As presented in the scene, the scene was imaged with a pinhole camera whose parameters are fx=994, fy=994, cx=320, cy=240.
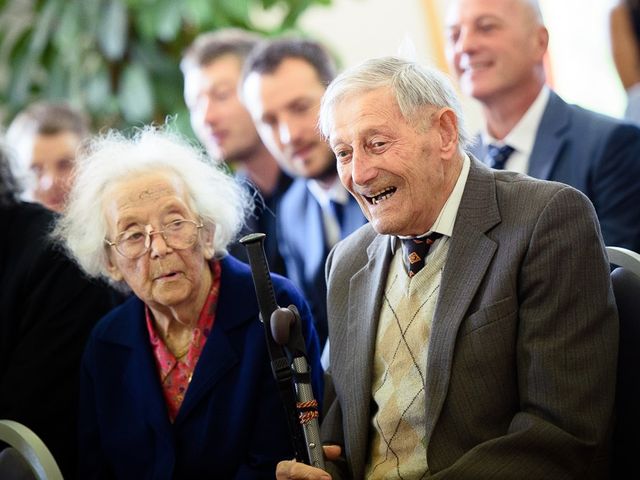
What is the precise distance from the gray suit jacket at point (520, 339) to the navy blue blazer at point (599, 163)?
0.73 m

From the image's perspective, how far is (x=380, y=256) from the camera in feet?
7.39

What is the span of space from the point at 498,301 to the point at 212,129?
2153mm

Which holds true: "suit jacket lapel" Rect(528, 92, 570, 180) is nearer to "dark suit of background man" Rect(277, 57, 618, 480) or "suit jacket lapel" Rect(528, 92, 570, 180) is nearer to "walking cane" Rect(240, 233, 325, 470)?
"dark suit of background man" Rect(277, 57, 618, 480)

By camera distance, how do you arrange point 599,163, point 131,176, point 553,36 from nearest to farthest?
1. point 131,176
2. point 599,163
3. point 553,36

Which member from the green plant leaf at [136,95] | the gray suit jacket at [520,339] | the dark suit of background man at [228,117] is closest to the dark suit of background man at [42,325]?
the dark suit of background man at [228,117]

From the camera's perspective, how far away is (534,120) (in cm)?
301

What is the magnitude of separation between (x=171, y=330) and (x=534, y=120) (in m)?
1.26

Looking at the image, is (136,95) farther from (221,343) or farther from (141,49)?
(221,343)

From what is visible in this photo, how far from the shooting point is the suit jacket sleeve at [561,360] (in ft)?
6.07

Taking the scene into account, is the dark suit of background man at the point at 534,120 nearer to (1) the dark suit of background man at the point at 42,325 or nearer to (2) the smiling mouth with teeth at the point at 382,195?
(2) the smiling mouth with teeth at the point at 382,195

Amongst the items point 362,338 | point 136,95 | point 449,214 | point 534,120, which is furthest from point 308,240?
point 136,95

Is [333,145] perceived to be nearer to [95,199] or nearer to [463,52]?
[95,199]

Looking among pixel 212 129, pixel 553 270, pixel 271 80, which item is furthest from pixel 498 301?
pixel 212 129

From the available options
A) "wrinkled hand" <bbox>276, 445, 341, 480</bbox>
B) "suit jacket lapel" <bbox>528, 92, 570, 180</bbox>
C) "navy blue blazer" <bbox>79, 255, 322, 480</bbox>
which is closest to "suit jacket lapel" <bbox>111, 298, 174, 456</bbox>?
"navy blue blazer" <bbox>79, 255, 322, 480</bbox>
